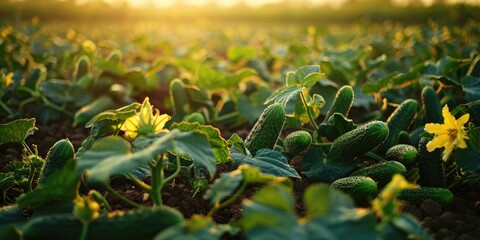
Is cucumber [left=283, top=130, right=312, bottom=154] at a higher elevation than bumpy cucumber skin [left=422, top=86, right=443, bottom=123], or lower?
lower

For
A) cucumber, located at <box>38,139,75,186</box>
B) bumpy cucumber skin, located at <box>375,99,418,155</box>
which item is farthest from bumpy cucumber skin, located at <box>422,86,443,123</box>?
cucumber, located at <box>38,139,75,186</box>

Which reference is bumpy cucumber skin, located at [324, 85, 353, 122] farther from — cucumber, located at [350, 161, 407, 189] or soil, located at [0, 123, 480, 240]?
cucumber, located at [350, 161, 407, 189]

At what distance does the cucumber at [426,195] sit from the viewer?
270cm

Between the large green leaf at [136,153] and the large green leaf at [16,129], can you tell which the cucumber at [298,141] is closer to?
the large green leaf at [136,153]

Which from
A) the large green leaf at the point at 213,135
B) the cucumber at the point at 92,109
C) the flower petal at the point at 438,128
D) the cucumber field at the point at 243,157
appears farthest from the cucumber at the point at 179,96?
the flower petal at the point at 438,128

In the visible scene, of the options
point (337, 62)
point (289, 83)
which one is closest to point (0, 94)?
point (289, 83)

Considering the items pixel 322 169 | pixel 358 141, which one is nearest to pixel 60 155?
pixel 322 169

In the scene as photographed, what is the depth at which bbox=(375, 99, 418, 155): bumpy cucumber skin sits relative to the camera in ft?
11.1

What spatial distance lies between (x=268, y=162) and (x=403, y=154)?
3.14 feet

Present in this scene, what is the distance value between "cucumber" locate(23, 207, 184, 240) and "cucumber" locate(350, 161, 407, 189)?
1.48 m

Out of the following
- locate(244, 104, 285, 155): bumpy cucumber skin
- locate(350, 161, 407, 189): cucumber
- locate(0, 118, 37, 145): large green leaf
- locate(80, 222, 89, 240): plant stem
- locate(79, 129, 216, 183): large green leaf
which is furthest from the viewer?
locate(244, 104, 285, 155): bumpy cucumber skin

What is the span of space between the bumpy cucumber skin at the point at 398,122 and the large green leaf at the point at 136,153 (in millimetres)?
1860

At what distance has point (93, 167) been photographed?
1718 millimetres

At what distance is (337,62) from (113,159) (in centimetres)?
389
